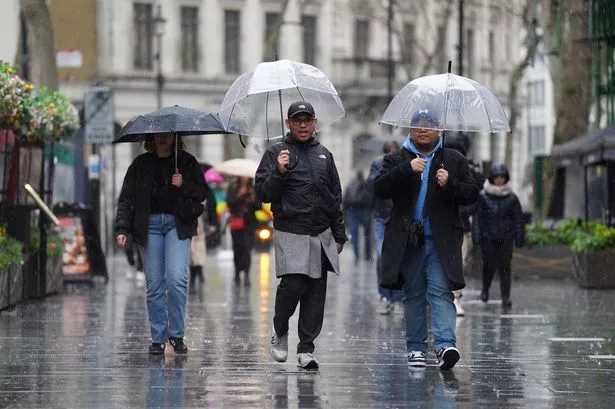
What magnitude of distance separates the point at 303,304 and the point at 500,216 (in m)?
7.75

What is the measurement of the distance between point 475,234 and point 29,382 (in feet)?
30.5

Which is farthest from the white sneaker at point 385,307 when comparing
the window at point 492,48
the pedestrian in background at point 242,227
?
the window at point 492,48

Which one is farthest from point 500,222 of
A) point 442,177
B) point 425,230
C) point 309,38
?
point 309,38

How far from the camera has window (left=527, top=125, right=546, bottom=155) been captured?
109575mm

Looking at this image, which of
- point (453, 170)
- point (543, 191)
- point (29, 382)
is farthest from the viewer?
point (543, 191)

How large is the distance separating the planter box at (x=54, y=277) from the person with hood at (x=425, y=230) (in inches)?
380

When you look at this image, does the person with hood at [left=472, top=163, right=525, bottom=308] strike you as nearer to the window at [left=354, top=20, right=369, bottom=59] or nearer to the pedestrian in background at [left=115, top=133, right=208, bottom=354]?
the pedestrian in background at [left=115, top=133, right=208, bottom=354]

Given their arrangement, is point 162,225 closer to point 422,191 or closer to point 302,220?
point 302,220

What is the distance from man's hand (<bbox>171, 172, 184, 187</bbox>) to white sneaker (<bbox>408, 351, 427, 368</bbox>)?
7.34 ft

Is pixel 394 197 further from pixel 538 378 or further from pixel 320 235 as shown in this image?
pixel 538 378

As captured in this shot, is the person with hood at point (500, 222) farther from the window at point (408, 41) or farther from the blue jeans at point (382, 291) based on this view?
the window at point (408, 41)

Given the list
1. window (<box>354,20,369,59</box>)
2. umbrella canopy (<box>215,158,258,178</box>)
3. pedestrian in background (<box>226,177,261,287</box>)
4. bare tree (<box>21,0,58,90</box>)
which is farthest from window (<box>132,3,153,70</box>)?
pedestrian in background (<box>226,177,261,287</box>)

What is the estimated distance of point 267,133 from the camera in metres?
13.7

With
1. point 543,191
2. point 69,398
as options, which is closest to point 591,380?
point 69,398
